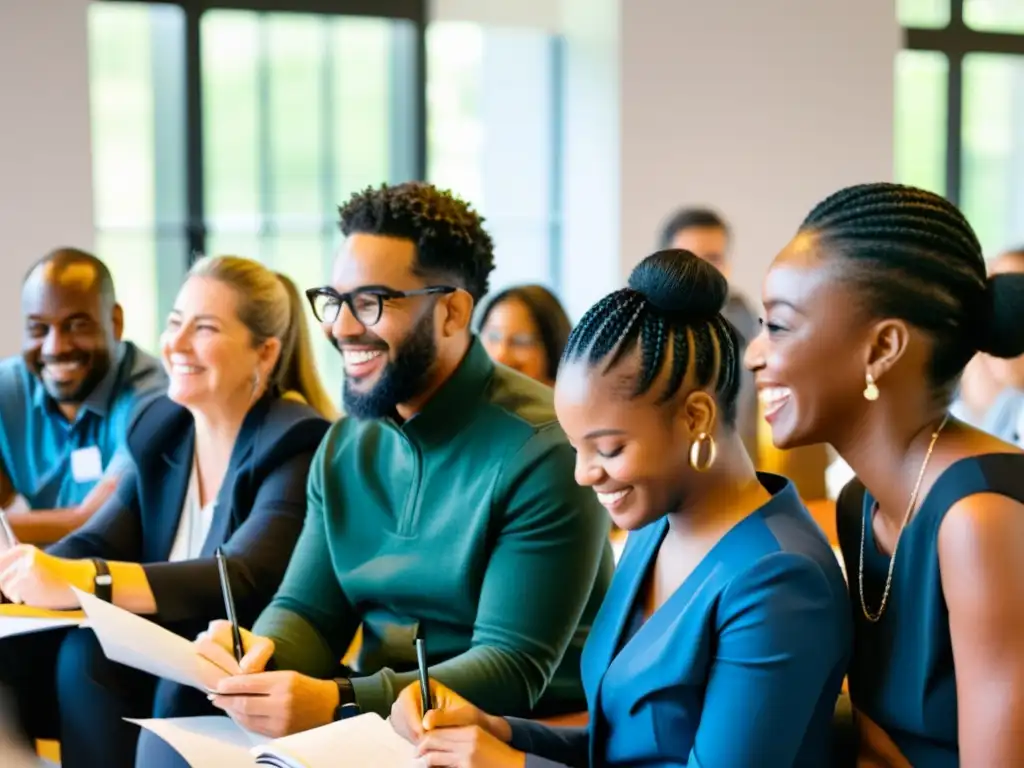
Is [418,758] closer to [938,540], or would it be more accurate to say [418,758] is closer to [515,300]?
[938,540]

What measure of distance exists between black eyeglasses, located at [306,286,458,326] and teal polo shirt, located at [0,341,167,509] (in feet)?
4.01

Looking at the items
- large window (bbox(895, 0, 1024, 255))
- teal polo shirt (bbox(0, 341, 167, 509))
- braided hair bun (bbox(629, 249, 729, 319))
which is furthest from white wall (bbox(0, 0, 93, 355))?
large window (bbox(895, 0, 1024, 255))

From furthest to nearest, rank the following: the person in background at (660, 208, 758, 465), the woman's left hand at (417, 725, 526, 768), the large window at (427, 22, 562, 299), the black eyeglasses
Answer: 1. the large window at (427, 22, 562, 299)
2. the person in background at (660, 208, 758, 465)
3. the black eyeglasses
4. the woman's left hand at (417, 725, 526, 768)

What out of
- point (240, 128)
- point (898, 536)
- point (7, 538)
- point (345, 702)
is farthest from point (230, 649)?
point (240, 128)

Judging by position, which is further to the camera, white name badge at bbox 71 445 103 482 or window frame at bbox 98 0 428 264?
window frame at bbox 98 0 428 264

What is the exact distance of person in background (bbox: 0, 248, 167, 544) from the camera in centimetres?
326

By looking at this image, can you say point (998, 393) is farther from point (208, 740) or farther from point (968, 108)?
point (968, 108)

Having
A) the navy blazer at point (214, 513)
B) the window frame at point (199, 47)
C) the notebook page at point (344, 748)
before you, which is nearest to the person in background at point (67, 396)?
the navy blazer at point (214, 513)

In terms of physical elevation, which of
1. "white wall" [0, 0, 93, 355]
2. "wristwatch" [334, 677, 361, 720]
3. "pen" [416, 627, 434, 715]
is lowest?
"wristwatch" [334, 677, 361, 720]

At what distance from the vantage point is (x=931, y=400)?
1526 mm

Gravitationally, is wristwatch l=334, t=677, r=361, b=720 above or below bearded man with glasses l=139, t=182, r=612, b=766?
below

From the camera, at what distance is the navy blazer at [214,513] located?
2502 millimetres

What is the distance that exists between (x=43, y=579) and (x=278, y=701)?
2.20ft

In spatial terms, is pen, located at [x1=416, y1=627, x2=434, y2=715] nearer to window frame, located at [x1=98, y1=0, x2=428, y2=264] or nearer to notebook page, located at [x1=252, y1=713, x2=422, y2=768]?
notebook page, located at [x1=252, y1=713, x2=422, y2=768]
